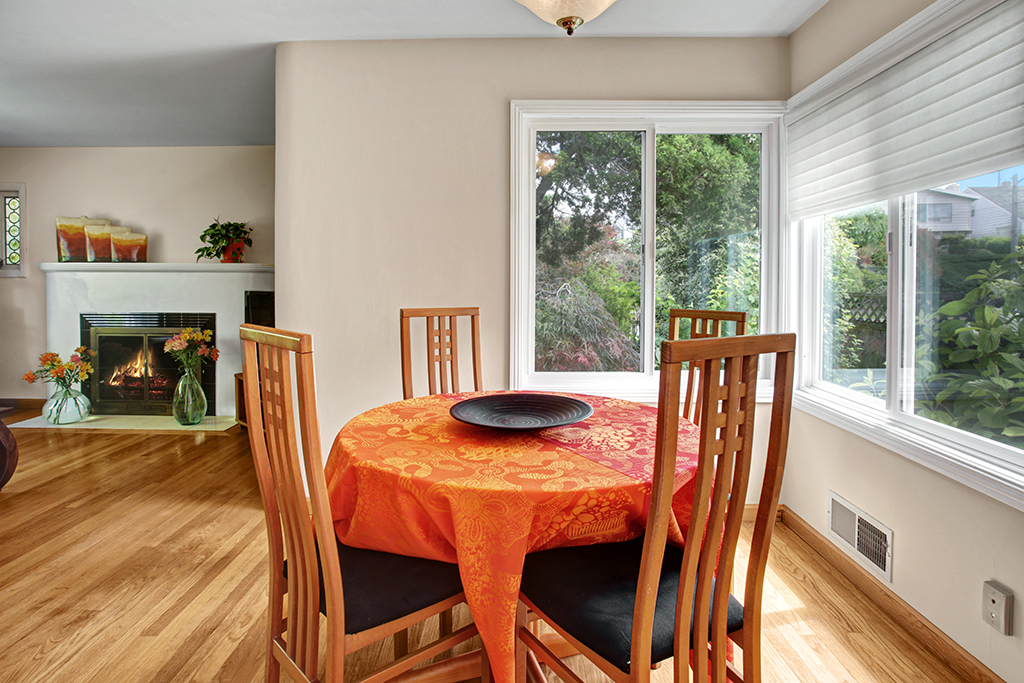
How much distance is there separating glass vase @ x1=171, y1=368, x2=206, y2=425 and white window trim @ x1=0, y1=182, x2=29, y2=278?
2.14 m

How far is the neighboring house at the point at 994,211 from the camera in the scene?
5.37 ft

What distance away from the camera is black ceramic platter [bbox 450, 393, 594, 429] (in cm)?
152

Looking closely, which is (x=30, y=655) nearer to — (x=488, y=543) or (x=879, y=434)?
(x=488, y=543)

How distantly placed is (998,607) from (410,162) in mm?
2820

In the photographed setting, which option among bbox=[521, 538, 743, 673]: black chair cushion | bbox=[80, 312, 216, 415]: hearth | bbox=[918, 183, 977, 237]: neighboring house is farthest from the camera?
bbox=[80, 312, 216, 415]: hearth

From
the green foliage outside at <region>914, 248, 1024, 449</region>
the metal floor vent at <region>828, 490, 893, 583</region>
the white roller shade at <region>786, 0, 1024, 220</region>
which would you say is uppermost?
the white roller shade at <region>786, 0, 1024, 220</region>

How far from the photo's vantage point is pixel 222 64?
3.19 metres

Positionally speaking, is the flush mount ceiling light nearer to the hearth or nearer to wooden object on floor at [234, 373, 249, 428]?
wooden object on floor at [234, 373, 249, 428]

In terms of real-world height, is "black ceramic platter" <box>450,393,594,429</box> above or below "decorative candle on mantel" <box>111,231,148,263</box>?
below

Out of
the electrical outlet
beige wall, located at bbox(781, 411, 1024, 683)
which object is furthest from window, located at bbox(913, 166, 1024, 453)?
the electrical outlet

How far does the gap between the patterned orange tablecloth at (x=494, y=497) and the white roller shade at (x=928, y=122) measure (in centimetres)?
124

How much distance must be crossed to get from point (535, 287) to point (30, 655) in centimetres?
238

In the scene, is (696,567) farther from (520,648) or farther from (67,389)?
(67,389)

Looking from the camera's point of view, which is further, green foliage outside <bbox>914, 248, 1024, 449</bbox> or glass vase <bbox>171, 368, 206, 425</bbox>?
glass vase <bbox>171, 368, 206, 425</bbox>
